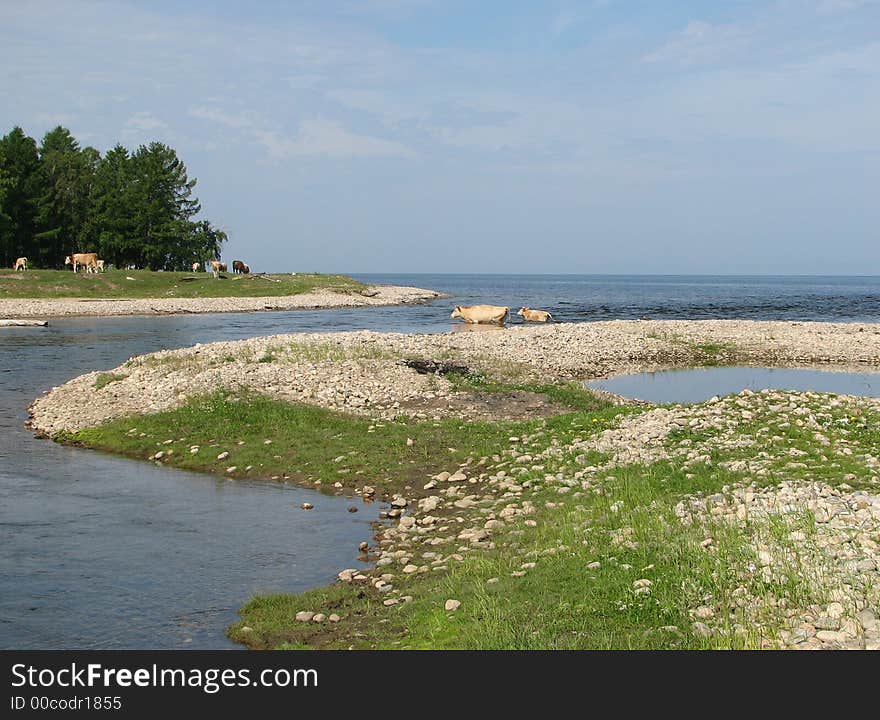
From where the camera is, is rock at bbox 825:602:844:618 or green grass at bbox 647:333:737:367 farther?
green grass at bbox 647:333:737:367

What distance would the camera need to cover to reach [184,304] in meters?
77.0

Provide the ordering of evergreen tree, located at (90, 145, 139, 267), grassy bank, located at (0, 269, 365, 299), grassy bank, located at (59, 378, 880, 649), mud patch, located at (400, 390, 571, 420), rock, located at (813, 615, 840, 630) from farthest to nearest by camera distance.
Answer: evergreen tree, located at (90, 145, 139, 267)
grassy bank, located at (0, 269, 365, 299)
mud patch, located at (400, 390, 571, 420)
grassy bank, located at (59, 378, 880, 649)
rock, located at (813, 615, 840, 630)

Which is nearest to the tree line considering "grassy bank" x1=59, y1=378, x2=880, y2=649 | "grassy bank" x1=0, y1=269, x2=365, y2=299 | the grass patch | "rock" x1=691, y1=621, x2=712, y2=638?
"grassy bank" x1=0, y1=269, x2=365, y2=299

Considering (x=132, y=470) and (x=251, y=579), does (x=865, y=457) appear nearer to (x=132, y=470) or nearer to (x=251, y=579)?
(x=251, y=579)

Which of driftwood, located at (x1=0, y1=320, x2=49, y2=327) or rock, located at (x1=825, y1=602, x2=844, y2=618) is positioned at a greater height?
driftwood, located at (x1=0, y1=320, x2=49, y2=327)

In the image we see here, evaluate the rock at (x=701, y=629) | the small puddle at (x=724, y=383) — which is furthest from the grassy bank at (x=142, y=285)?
the rock at (x=701, y=629)

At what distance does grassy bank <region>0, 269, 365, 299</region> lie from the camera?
249 ft

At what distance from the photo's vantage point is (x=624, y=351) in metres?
37.2

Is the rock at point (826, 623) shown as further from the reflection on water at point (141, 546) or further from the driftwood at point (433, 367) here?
the driftwood at point (433, 367)

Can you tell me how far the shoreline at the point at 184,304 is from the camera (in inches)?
2630

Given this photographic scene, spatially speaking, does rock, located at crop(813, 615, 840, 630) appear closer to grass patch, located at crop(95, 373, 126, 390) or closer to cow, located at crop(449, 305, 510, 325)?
grass patch, located at crop(95, 373, 126, 390)

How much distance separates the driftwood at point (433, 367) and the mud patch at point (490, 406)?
254 centimetres

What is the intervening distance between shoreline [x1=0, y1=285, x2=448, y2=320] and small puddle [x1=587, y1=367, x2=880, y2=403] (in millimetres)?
47426

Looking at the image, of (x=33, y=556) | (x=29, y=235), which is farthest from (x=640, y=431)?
(x=29, y=235)
